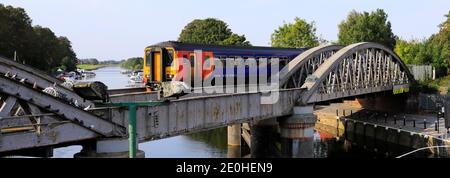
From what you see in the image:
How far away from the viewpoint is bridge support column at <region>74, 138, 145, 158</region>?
58.0 feet

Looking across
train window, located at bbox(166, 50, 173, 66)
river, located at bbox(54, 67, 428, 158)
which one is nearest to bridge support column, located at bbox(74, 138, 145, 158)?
train window, located at bbox(166, 50, 173, 66)

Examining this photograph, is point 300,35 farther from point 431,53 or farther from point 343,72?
point 343,72

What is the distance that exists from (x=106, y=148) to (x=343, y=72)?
31.2 metres

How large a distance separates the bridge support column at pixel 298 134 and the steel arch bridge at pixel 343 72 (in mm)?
1167

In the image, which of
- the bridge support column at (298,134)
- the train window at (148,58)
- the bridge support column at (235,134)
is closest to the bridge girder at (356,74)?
the bridge support column at (298,134)

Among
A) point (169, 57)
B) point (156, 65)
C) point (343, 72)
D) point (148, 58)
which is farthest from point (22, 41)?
point (169, 57)

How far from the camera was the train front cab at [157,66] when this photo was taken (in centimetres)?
3288

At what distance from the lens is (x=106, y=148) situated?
17.7 meters

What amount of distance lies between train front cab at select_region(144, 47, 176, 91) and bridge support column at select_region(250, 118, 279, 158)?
916cm

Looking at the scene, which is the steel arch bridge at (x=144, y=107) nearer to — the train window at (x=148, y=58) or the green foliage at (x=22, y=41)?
the train window at (x=148, y=58)
